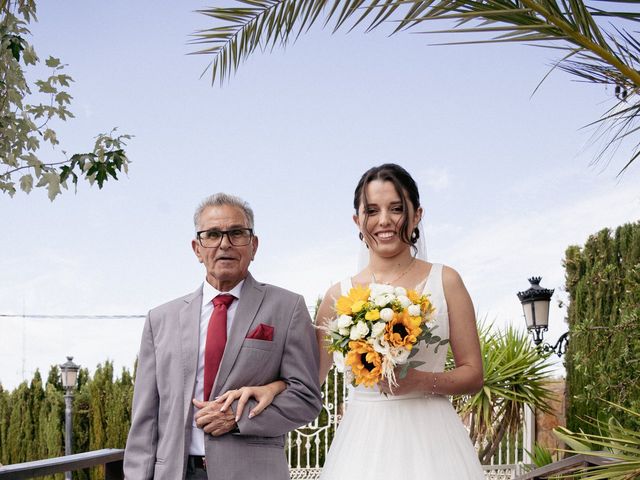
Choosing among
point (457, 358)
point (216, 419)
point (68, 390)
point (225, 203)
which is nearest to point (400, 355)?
point (457, 358)

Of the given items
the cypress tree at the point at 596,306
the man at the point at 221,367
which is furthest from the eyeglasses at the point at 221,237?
the cypress tree at the point at 596,306

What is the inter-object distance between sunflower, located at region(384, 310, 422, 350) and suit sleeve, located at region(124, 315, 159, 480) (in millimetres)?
731

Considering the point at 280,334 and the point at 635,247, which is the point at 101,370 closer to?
the point at 635,247

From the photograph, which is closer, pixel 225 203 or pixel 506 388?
pixel 225 203

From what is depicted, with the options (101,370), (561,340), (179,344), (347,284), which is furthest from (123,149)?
(101,370)

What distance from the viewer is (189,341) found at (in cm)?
230

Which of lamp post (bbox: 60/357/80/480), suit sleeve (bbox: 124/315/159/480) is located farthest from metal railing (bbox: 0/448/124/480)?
lamp post (bbox: 60/357/80/480)

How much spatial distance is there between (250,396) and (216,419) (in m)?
0.11

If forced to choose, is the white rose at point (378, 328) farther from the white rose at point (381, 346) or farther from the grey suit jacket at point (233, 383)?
the grey suit jacket at point (233, 383)

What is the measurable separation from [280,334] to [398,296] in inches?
16.1

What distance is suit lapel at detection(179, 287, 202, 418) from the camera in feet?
7.32

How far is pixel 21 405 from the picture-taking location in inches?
504

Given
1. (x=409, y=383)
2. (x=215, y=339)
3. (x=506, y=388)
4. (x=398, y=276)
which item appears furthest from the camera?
(x=506, y=388)

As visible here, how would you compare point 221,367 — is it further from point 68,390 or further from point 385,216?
point 68,390
